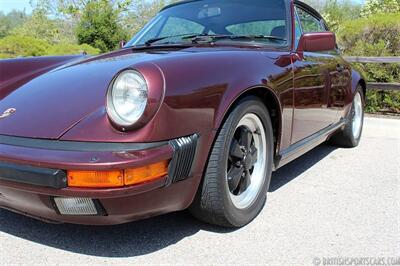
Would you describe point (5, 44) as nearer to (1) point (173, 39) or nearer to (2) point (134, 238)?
(1) point (173, 39)

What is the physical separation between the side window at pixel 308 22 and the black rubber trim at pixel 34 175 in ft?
8.33

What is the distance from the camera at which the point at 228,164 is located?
8.36ft

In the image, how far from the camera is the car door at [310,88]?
10.2 feet

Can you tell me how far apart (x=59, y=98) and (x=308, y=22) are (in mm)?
2555

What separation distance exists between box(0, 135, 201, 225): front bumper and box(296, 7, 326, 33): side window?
2.06 m

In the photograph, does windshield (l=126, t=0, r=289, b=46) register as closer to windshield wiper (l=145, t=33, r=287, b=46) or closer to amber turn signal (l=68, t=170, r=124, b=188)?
windshield wiper (l=145, t=33, r=287, b=46)

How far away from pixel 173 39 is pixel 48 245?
5.67 ft

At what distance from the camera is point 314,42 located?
3.26 m

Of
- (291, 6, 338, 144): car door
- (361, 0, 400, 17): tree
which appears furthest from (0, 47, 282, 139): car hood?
(361, 0, 400, 17): tree

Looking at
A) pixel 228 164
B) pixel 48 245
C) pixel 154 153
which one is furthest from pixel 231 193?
pixel 48 245

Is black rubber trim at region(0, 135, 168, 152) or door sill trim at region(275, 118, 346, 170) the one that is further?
door sill trim at region(275, 118, 346, 170)

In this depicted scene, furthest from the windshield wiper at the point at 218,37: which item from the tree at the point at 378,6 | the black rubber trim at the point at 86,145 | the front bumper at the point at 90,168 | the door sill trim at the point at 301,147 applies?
the tree at the point at 378,6

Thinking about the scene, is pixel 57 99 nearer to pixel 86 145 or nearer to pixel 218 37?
pixel 86 145

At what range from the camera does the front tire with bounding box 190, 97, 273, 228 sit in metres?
2.29
